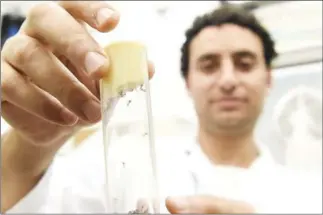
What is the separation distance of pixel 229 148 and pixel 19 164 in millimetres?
563

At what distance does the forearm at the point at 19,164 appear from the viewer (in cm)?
42

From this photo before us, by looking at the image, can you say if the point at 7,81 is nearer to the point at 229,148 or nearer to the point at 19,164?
the point at 19,164

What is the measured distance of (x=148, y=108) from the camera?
0.79 feet

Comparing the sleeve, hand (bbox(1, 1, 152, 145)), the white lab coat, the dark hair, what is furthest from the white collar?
hand (bbox(1, 1, 152, 145))

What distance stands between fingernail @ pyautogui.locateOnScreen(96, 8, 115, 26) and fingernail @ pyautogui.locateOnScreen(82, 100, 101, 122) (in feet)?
0.19

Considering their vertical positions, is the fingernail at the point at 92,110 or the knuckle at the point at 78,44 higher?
the knuckle at the point at 78,44

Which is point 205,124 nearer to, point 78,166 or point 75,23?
point 78,166

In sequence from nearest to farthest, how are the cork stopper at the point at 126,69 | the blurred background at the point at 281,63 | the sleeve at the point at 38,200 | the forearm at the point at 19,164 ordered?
the cork stopper at the point at 126,69 → the forearm at the point at 19,164 → the sleeve at the point at 38,200 → the blurred background at the point at 281,63

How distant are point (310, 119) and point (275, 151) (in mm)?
99

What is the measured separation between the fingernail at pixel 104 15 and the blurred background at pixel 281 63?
524 millimetres

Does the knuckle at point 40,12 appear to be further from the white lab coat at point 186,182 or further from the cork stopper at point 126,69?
the white lab coat at point 186,182

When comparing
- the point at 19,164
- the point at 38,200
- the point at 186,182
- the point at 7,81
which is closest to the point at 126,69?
the point at 7,81

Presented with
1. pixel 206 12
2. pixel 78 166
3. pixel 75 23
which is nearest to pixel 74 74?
pixel 75 23

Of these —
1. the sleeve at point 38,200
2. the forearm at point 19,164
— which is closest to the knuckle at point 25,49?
the forearm at point 19,164
